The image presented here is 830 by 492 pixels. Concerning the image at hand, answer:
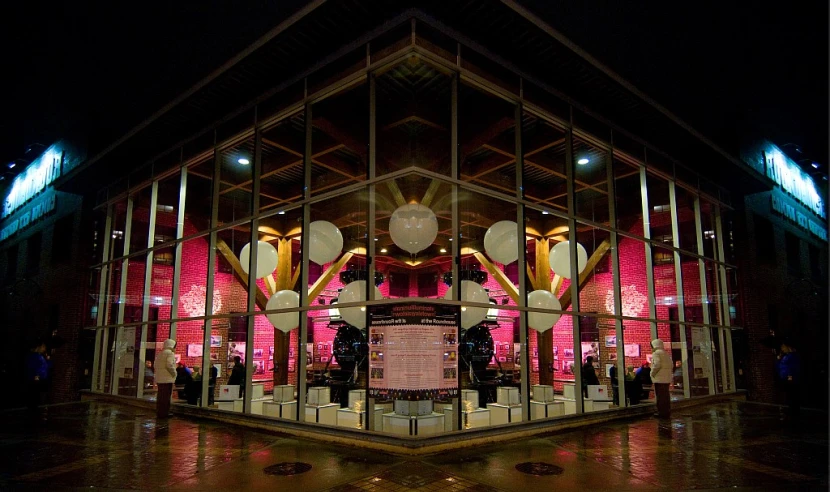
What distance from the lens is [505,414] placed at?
386 inches

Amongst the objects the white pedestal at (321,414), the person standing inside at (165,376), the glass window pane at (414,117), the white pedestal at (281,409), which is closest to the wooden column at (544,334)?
the glass window pane at (414,117)

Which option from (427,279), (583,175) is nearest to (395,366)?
(427,279)

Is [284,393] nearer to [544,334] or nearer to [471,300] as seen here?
[471,300]

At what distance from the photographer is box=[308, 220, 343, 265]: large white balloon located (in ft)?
33.4

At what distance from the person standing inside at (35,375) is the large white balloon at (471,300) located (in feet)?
36.6

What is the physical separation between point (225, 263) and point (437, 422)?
6917 millimetres

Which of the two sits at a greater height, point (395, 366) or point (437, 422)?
point (395, 366)

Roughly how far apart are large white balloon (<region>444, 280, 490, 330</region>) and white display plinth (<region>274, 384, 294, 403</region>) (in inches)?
157

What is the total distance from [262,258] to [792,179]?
68.2 feet

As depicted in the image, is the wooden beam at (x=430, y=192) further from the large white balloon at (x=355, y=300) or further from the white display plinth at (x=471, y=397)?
the white display plinth at (x=471, y=397)

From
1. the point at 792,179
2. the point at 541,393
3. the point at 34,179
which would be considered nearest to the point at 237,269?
the point at 541,393

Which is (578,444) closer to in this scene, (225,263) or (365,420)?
(365,420)

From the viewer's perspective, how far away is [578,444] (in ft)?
28.3

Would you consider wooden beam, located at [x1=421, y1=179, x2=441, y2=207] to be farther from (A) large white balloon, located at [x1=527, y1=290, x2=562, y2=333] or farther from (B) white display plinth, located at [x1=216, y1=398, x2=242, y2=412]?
(B) white display plinth, located at [x1=216, y1=398, x2=242, y2=412]
